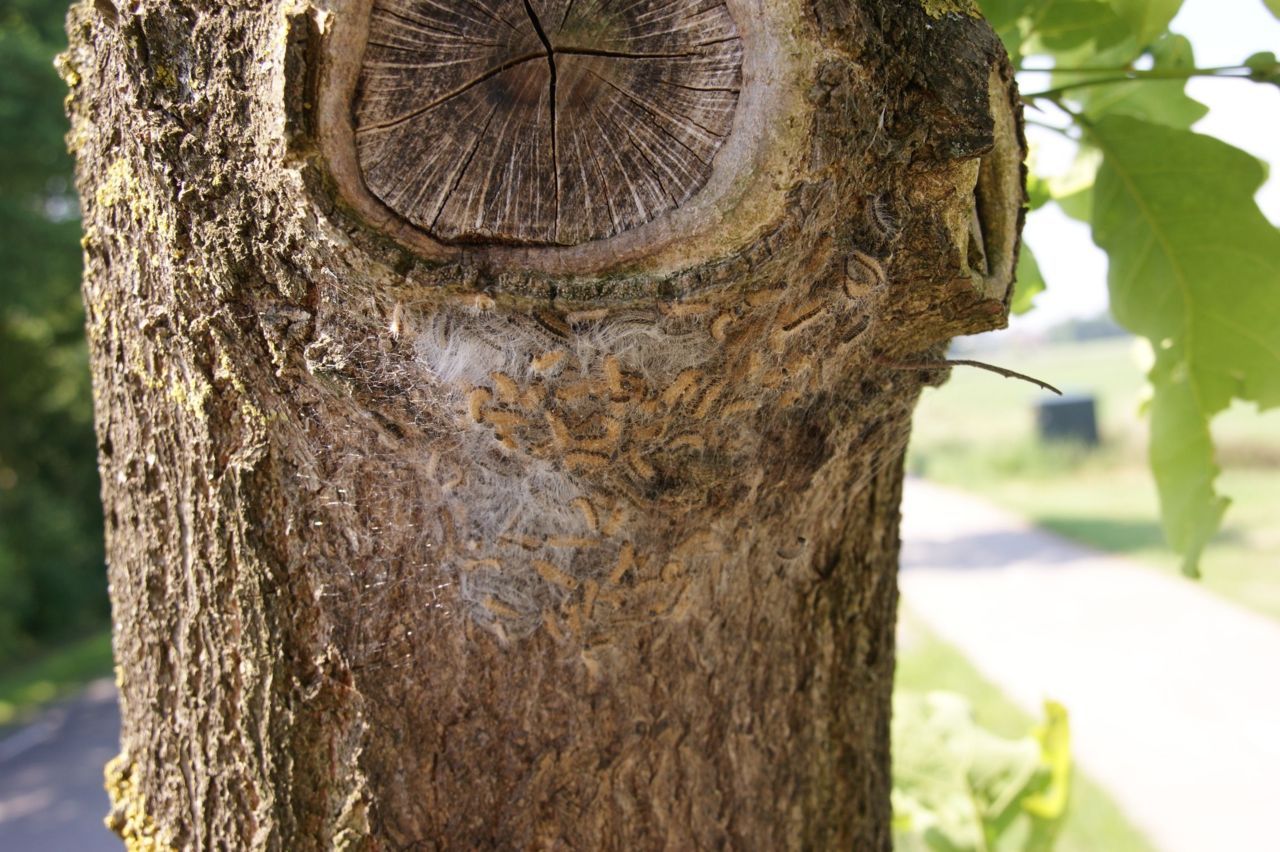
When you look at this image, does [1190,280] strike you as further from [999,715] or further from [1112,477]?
[1112,477]

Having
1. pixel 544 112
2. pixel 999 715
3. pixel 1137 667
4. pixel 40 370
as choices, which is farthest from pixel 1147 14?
pixel 40 370

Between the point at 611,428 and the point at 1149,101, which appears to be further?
the point at 1149,101

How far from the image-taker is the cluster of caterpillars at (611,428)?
81cm

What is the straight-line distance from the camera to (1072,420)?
48.0 feet

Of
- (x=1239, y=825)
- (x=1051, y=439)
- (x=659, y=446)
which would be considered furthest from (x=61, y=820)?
(x=1051, y=439)

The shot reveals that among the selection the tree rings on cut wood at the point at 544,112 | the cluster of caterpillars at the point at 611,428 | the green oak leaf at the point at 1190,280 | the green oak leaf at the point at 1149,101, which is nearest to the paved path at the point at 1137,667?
the green oak leaf at the point at 1190,280

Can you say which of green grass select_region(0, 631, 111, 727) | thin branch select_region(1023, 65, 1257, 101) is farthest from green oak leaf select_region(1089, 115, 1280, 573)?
green grass select_region(0, 631, 111, 727)

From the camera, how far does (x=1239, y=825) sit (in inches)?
157

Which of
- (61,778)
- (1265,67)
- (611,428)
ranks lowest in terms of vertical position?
(61,778)

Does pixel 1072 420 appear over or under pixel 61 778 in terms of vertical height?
over

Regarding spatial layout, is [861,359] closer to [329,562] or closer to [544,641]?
[544,641]

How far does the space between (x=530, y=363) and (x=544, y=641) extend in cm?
30

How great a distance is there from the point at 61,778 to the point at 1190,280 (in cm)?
691

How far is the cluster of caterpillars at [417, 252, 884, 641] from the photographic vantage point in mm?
813
